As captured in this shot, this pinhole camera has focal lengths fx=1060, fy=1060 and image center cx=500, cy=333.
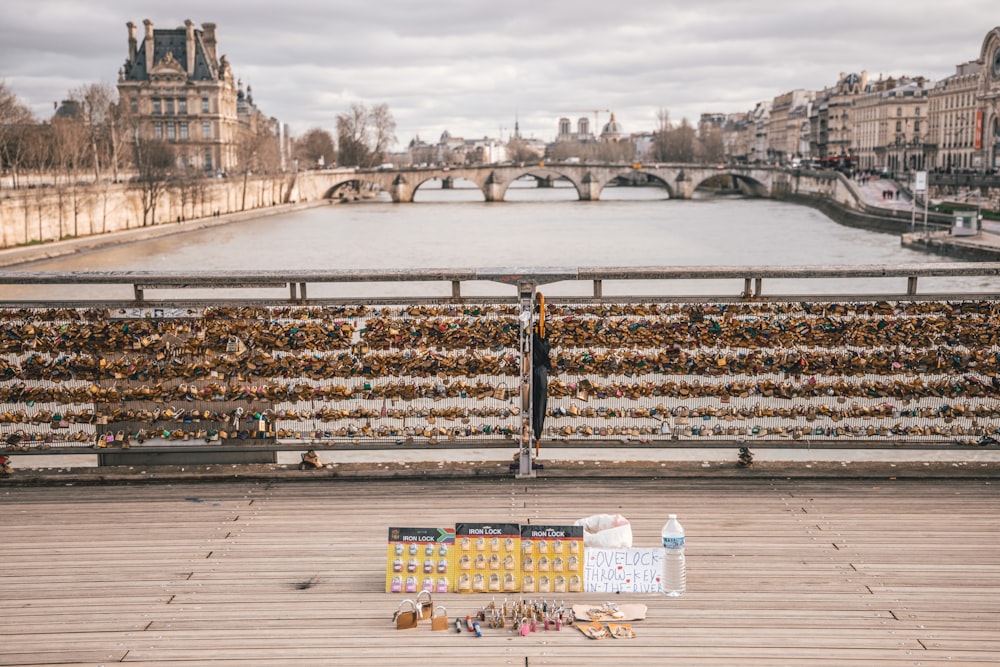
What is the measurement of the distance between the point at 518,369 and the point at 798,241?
3388 cm

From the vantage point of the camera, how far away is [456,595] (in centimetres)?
388

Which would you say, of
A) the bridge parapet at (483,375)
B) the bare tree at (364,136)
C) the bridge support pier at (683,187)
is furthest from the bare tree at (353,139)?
the bridge parapet at (483,375)

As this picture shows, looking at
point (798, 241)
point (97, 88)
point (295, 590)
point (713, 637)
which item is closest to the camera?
point (713, 637)

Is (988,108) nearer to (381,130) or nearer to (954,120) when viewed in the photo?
(954,120)

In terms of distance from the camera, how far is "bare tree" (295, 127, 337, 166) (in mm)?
99438

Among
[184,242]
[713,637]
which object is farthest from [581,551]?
[184,242]

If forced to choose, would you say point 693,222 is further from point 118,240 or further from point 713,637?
point 713,637

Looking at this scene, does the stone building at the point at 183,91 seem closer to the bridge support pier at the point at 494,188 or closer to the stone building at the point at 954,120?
the bridge support pier at the point at 494,188

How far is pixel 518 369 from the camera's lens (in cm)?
536

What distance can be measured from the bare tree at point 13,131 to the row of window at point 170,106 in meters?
23.6

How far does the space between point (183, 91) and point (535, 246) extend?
47.6m

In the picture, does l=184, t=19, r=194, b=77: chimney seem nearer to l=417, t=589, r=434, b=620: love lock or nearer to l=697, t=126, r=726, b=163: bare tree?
l=697, t=126, r=726, b=163: bare tree

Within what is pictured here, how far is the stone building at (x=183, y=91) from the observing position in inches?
2938

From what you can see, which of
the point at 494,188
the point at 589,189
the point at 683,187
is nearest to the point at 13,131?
the point at 494,188
